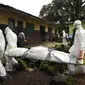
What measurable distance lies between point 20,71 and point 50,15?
35.1m

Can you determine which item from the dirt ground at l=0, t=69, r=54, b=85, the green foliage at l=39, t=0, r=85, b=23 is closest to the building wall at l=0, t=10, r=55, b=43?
the dirt ground at l=0, t=69, r=54, b=85

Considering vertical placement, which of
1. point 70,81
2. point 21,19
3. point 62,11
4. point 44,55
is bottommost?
point 70,81

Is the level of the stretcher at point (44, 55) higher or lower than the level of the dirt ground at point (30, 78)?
higher

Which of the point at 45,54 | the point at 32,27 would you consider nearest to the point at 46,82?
the point at 45,54

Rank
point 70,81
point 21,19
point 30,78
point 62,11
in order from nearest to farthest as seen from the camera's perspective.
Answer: point 70,81
point 30,78
point 21,19
point 62,11

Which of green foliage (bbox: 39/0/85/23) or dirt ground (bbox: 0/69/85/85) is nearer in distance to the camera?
dirt ground (bbox: 0/69/85/85)

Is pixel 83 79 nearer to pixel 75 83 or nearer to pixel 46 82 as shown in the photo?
pixel 75 83

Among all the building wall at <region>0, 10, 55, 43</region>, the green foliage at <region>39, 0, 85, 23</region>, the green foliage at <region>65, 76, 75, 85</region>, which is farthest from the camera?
the green foliage at <region>39, 0, 85, 23</region>

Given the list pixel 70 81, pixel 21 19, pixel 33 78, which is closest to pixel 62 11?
pixel 21 19

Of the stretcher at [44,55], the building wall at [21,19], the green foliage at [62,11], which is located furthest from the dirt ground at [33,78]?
the green foliage at [62,11]

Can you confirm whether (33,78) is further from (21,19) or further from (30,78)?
(21,19)

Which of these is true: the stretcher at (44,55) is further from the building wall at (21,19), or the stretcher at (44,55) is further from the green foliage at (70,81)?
the building wall at (21,19)

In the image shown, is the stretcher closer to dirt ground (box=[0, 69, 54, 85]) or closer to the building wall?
dirt ground (box=[0, 69, 54, 85])

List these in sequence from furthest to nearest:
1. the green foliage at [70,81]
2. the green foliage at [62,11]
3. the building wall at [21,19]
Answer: the green foliage at [62,11]
the building wall at [21,19]
the green foliage at [70,81]
